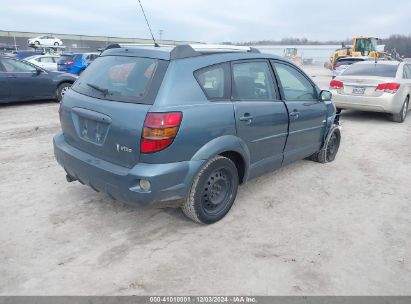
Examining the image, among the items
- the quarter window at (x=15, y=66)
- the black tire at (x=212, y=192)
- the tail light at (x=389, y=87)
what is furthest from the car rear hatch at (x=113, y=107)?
the quarter window at (x=15, y=66)

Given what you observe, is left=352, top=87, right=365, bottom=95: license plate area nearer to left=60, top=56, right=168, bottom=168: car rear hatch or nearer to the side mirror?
the side mirror

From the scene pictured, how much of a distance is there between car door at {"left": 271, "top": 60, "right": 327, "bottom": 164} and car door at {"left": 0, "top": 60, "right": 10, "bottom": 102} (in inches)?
320

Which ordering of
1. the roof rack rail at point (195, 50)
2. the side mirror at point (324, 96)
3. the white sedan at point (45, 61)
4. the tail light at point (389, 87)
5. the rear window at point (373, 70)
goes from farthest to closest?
the white sedan at point (45, 61)
the rear window at point (373, 70)
the tail light at point (389, 87)
the side mirror at point (324, 96)
the roof rack rail at point (195, 50)

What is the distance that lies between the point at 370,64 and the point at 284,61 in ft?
19.0

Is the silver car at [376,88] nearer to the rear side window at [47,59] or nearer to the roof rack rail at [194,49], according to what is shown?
the roof rack rail at [194,49]

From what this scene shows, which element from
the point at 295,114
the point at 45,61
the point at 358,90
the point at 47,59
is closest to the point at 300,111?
the point at 295,114

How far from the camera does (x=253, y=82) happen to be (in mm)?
3785

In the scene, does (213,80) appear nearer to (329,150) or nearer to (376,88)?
(329,150)

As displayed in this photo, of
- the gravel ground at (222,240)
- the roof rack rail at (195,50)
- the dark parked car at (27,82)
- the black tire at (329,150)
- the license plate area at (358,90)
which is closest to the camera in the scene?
the gravel ground at (222,240)

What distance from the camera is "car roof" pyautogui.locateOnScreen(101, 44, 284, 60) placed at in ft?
10.2

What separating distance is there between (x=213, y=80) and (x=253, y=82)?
24.7 inches

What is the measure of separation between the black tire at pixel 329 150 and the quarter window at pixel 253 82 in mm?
1772

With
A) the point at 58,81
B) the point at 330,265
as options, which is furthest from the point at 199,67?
the point at 58,81

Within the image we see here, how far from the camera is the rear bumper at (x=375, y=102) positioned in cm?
815
